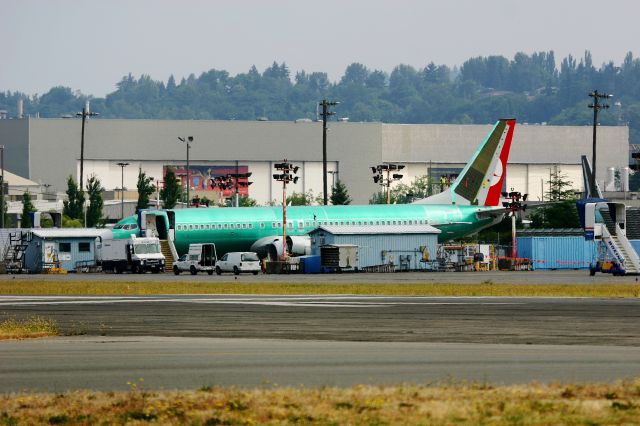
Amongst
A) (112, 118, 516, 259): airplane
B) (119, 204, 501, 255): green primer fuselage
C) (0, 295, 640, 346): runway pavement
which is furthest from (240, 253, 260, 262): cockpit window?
(0, 295, 640, 346): runway pavement

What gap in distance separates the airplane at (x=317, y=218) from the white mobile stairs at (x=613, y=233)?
16.0 meters

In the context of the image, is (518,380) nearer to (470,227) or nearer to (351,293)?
(351,293)

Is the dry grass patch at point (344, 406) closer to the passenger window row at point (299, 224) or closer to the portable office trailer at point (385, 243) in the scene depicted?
the portable office trailer at point (385, 243)

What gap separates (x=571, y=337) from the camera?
1236 inches

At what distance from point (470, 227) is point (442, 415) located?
82.6 meters

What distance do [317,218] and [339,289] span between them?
36967mm

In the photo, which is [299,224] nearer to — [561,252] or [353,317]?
[561,252]

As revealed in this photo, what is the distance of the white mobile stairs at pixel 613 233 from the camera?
261 ft

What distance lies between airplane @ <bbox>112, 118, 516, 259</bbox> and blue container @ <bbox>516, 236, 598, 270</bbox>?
4.36 meters

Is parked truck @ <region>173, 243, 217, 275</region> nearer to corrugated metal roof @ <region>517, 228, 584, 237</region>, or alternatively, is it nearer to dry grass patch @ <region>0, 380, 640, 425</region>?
corrugated metal roof @ <region>517, 228, 584, 237</region>

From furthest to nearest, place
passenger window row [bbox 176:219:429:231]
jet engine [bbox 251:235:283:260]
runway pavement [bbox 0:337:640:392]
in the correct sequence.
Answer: passenger window row [bbox 176:219:429:231], jet engine [bbox 251:235:283:260], runway pavement [bbox 0:337:640:392]

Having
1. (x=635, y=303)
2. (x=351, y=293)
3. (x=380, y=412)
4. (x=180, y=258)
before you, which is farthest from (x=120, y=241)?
(x=380, y=412)

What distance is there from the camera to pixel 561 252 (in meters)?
99.5

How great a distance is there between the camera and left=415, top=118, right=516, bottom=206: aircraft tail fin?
100562mm
